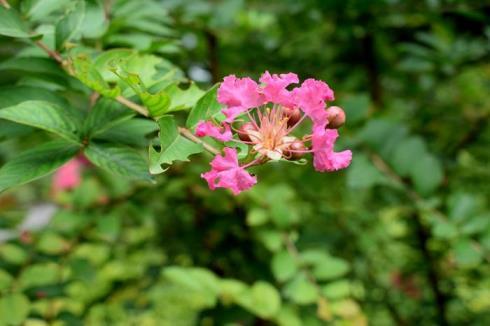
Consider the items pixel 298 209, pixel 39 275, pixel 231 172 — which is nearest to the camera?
pixel 231 172

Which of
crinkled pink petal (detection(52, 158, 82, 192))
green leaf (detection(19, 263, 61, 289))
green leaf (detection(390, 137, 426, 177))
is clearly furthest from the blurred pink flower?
green leaf (detection(390, 137, 426, 177))

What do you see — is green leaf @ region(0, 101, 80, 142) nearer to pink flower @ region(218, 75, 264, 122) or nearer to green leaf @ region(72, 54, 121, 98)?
green leaf @ region(72, 54, 121, 98)

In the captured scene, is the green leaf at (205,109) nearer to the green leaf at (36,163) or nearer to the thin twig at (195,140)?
the thin twig at (195,140)

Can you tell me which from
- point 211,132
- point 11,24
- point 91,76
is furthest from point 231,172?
point 11,24

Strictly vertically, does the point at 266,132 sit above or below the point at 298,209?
below

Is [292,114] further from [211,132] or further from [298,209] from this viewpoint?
[298,209]

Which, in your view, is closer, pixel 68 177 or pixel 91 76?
pixel 91 76
